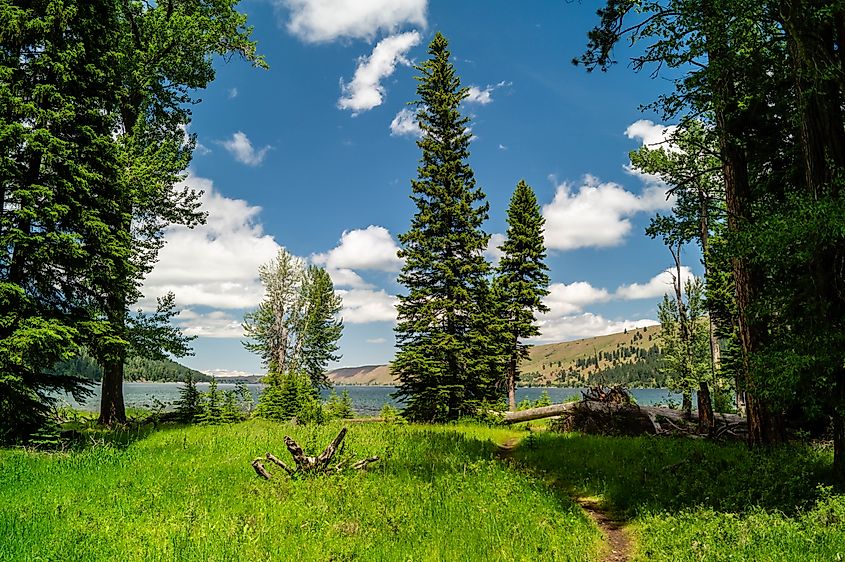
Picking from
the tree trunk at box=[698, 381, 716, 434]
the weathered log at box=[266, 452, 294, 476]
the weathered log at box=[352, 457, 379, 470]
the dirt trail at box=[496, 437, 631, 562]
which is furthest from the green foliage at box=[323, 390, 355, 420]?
the dirt trail at box=[496, 437, 631, 562]

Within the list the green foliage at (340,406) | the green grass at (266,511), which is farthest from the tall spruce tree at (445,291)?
the green grass at (266,511)

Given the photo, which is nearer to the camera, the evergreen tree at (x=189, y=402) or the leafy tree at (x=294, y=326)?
the evergreen tree at (x=189, y=402)

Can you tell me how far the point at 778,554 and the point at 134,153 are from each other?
A: 2154cm

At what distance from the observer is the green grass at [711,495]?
6379mm

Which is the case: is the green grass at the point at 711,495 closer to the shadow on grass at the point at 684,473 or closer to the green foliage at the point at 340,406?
the shadow on grass at the point at 684,473

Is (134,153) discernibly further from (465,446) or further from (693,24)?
(693,24)

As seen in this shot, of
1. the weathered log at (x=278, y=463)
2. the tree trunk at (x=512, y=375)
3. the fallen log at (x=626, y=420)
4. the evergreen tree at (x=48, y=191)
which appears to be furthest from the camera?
the tree trunk at (x=512, y=375)

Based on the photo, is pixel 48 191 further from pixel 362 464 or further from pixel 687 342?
pixel 687 342

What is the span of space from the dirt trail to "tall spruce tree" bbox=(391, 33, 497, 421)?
13.8 meters

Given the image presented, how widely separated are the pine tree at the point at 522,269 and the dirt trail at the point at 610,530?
2287 cm

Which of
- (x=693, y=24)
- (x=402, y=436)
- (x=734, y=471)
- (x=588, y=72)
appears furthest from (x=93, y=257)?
(x=734, y=471)

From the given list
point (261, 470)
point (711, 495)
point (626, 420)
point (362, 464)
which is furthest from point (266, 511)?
point (626, 420)

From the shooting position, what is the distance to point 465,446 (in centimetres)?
1411

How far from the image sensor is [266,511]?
25.6ft
